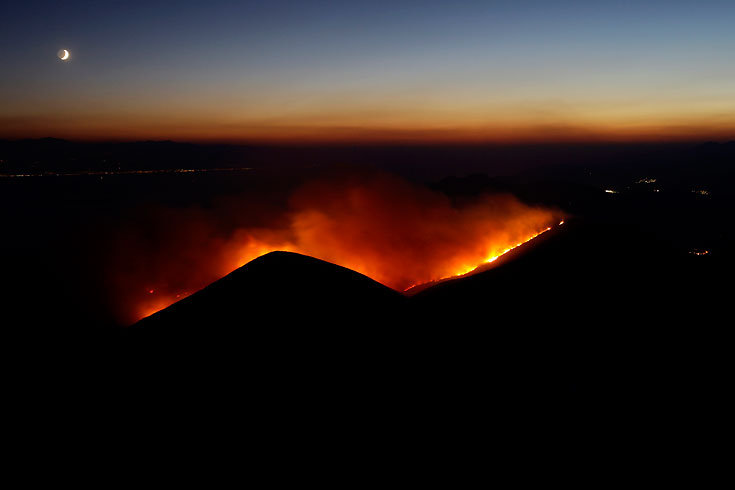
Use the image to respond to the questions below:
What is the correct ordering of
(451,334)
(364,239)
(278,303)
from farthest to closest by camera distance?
1. (364,239)
2. (451,334)
3. (278,303)

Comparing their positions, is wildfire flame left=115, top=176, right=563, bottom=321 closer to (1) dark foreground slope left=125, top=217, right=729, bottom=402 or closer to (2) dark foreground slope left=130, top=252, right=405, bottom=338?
(1) dark foreground slope left=125, top=217, right=729, bottom=402

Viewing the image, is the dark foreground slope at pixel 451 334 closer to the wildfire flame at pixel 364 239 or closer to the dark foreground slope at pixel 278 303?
the dark foreground slope at pixel 278 303

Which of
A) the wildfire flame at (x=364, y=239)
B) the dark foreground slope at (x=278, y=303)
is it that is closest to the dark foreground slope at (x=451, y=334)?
the dark foreground slope at (x=278, y=303)

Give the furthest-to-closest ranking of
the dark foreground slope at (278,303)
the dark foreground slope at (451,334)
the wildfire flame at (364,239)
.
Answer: the wildfire flame at (364,239) → the dark foreground slope at (278,303) → the dark foreground slope at (451,334)

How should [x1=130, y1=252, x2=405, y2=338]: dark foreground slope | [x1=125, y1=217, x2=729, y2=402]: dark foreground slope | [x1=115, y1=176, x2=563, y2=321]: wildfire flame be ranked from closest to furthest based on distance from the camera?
[x1=125, y1=217, x2=729, y2=402]: dark foreground slope
[x1=130, y1=252, x2=405, y2=338]: dark foreground slope
[x1=115, y1=176, x2=563, y2=321]: wildfire flame

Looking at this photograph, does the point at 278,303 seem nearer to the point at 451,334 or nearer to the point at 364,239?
the point at 451,334

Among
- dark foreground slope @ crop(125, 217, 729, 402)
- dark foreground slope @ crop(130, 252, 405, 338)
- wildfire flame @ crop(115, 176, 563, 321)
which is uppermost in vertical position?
dark foreground slope @ crop(130, 252, 405, 338)

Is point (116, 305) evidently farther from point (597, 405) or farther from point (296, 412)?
point (597, 405)

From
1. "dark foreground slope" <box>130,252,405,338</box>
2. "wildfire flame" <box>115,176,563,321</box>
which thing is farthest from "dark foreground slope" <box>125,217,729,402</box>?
"wildfire flame" <box>115,176,563,321</box>

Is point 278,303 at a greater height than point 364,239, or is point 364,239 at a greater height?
point 278,303

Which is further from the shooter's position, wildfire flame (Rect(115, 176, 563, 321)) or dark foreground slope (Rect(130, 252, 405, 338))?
wildfire flame (Rect(115, 176, 563, 321))

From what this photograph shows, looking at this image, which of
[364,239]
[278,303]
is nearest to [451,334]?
[278,303]

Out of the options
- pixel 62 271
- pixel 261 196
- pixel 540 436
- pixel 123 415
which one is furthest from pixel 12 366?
pixel 261 196

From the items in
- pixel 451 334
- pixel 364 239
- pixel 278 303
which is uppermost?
pixel 278 303
